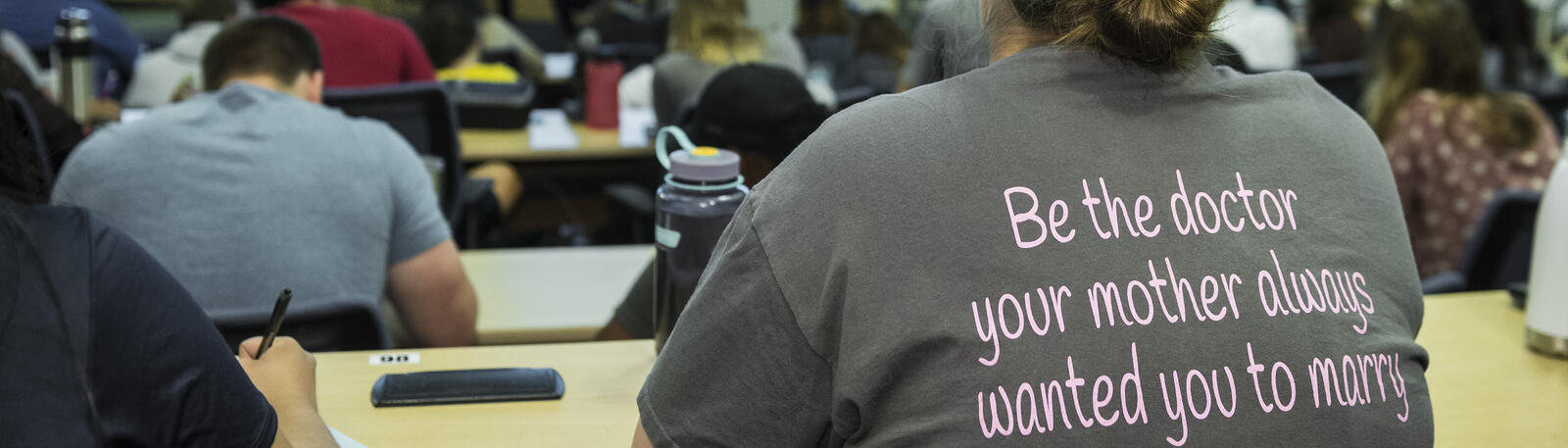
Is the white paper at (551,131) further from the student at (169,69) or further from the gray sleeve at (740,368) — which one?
the gray sleeve at (740,368)

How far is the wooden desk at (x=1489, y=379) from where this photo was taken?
128 cm

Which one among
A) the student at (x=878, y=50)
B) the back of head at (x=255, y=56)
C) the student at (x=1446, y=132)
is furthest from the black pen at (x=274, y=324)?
the student at (x=878, y=50)

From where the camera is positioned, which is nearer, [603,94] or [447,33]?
[603,94]

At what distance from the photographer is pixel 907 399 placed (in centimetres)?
88

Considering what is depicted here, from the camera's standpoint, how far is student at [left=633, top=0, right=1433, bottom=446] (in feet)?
2.86

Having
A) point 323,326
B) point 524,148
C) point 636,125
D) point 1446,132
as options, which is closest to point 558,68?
point 636,125

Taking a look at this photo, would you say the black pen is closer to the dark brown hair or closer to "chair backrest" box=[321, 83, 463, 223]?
"chair backrest" box=[321, 83, 463, 223]

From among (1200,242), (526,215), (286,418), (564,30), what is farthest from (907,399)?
(564,30)

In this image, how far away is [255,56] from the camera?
213cm

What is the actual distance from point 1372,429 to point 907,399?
36cm

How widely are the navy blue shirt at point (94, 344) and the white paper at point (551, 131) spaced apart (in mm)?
2591

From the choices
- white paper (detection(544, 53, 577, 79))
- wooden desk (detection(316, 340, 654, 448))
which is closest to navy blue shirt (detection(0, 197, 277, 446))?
wooden desk (detection(316, 340, 654, 448))

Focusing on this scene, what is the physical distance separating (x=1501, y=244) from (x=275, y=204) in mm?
1888

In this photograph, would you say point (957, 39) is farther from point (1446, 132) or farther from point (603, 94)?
point (603, 94)
